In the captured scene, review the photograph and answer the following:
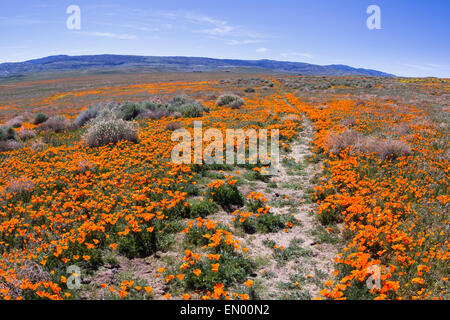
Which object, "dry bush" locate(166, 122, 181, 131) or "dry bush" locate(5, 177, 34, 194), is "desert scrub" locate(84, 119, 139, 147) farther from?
"dry bush" locate(5, 177, 34, 194)

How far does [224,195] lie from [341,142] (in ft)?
18.9

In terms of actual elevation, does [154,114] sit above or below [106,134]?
above

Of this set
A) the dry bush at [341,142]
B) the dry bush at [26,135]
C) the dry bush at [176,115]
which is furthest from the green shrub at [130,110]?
the dry bush at [341,142]

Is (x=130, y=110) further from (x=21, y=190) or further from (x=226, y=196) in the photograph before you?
(x=226, y=196)

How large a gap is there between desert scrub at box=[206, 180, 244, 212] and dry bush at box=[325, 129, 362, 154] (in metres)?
4.95

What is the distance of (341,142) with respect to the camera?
991 cm

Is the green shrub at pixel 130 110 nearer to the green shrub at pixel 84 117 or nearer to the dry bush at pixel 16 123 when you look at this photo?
the green shrub at pixel 84 117

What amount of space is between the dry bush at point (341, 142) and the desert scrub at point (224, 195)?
495 centimetres

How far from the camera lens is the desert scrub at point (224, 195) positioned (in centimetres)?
664

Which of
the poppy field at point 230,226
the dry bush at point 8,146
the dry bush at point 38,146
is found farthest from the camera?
the dry bush at point 8,146

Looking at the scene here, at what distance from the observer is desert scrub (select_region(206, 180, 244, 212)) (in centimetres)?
664

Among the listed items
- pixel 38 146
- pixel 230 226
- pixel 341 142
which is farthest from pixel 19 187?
pixel 341 142

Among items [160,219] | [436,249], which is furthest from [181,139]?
[436,249]
